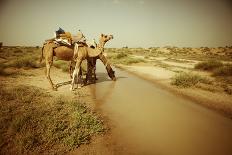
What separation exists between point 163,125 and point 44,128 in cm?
328

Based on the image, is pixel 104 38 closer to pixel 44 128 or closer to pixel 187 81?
pixel 187 81

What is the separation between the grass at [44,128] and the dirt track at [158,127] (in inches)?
15.7

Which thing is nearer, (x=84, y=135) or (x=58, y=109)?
(x=84, y=135)

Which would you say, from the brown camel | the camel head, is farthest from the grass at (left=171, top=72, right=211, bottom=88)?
the camel head

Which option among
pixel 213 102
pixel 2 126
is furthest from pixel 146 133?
pixel 213 102

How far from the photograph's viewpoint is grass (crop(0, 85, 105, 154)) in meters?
4.56

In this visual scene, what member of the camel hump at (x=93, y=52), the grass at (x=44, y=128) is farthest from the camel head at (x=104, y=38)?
the grass at (x=44, y=128)

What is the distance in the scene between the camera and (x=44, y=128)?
17.1ft

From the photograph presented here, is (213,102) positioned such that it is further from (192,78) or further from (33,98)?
(33,98)

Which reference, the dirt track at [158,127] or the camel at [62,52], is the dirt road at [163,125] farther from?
the camel at [62,52]

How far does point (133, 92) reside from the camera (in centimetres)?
1051

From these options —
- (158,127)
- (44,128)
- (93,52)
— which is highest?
(93,52)

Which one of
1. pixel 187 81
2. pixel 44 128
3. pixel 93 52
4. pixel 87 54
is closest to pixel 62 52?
pixel 87 54

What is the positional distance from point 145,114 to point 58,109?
9.23ft
